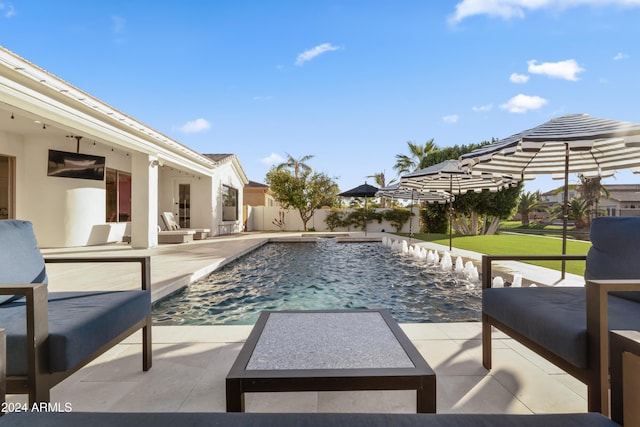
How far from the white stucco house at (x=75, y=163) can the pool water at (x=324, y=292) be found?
3.96m

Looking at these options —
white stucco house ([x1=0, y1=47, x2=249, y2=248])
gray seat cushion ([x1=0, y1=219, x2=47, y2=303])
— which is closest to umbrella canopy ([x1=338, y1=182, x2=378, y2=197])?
white stucco house ([x1=0, y1=47, x2=249, y2=248])

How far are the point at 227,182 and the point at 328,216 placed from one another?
627 cm

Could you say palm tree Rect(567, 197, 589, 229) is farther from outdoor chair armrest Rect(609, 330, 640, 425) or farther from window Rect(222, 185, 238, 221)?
outdoor chair armrest Rect(609, 330, 640, 425)

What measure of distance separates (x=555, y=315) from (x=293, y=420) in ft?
4.96

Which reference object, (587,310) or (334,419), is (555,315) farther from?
(334,419)

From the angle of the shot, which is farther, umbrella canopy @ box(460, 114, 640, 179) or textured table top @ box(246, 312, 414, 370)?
umbrella canopy @ box(460, 114, 640, 179)

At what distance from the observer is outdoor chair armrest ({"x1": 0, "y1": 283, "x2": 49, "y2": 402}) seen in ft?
4.28

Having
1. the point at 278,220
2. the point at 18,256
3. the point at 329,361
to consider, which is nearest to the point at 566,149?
the point at 329,361

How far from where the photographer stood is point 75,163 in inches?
351

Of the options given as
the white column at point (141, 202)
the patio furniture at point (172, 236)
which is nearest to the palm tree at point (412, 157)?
the patio furniture at point (172, 236)

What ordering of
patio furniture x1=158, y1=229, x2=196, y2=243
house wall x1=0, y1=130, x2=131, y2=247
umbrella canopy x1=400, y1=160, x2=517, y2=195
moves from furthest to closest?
1. patio furniture x1=158, y1=229, x2=196, y2=243
2. house wall x1=0, y1=130, x2=131, y2=247
3. umbrella canopy x1=400, y1=160, x2=517, y2=195

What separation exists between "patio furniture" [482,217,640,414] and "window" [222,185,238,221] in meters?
13.6

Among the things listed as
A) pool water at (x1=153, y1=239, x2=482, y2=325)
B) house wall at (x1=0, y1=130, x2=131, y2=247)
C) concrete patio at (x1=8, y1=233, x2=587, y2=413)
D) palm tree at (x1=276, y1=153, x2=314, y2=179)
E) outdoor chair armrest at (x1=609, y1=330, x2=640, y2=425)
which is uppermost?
palm tree at (x1=276, y1=153, x2=314, y2=179)

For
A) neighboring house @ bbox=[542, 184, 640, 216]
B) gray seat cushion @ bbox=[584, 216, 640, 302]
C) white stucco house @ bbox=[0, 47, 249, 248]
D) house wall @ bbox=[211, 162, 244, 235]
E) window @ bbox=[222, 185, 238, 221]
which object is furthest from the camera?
neighboring house @ bbox=[542, 184, 640, 216]
